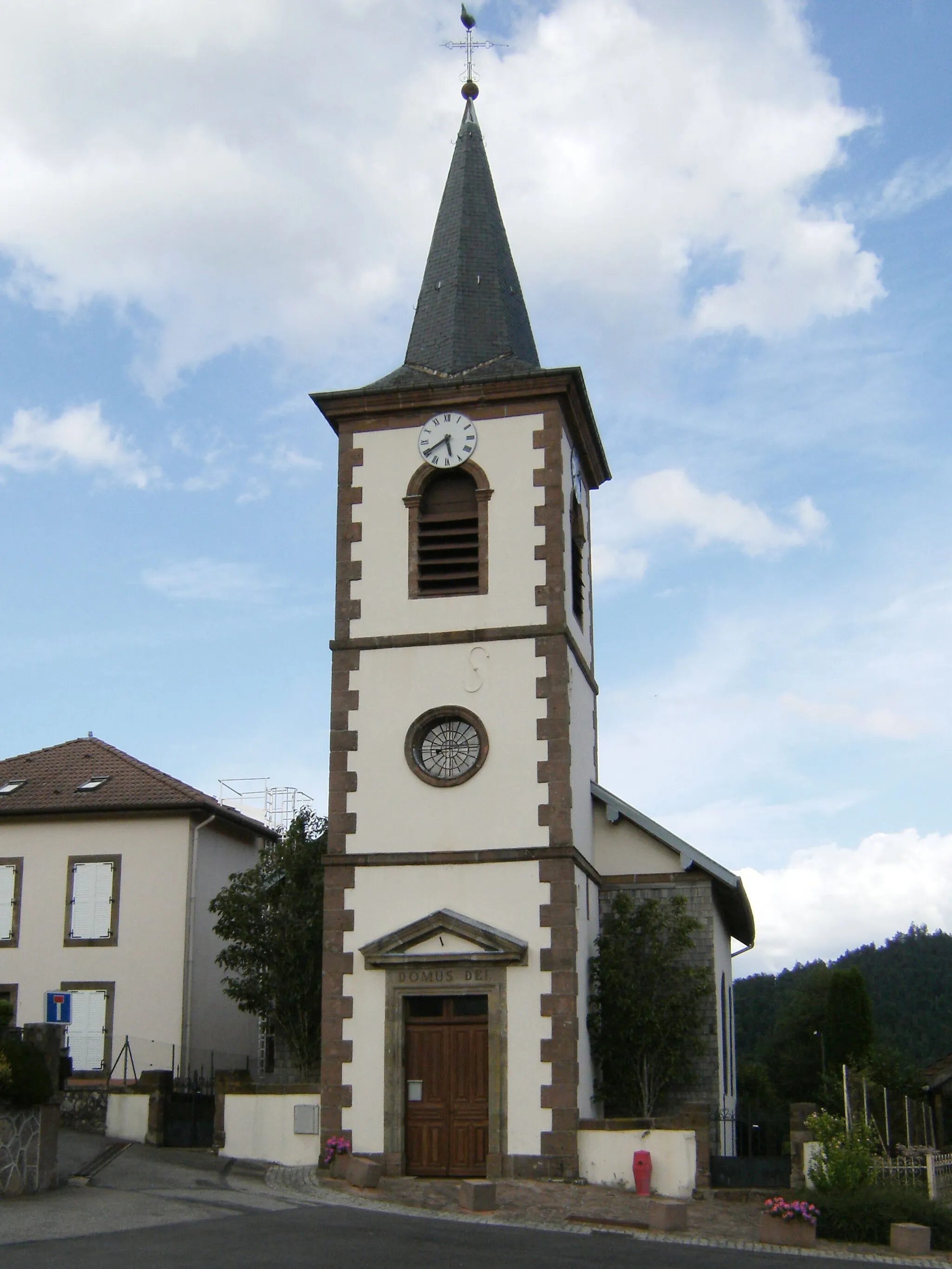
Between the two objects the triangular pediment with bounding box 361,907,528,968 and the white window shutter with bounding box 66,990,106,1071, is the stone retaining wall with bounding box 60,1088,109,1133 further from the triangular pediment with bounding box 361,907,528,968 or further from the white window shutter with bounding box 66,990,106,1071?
the triangular pediment with bounding box 361,907,528,968

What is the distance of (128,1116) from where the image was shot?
21234 mm

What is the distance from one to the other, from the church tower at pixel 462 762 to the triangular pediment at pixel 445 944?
0.03 metres

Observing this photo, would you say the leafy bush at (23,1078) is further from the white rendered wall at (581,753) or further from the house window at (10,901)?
the house window at (10,901)

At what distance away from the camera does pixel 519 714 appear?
64.5 feet

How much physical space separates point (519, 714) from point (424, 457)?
3.98m

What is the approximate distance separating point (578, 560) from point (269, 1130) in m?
8.94

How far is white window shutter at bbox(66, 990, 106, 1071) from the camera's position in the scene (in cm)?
2469

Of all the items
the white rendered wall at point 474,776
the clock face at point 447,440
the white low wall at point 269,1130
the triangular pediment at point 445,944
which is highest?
the clock face at point 447,440

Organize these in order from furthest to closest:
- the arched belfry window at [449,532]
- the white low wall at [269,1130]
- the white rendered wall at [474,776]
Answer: the arched belfry window at [449,532], the white rendered wall at [474,776], the white low wall at [269,1130]

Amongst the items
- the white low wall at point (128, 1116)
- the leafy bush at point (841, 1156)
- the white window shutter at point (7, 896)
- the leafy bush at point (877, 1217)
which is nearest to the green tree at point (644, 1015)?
the leafy bush at point (841, 1156)

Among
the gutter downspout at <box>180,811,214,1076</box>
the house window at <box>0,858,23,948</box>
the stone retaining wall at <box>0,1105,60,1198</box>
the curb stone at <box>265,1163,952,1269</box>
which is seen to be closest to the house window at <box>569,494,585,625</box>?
the gutter downspout at <box>180,811,214,1076</box>

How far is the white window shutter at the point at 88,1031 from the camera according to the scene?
81.0ft

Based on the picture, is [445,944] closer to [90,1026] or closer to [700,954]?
[700,954]

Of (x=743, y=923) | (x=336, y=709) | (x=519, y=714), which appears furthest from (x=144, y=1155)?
(x=743, y=923)
